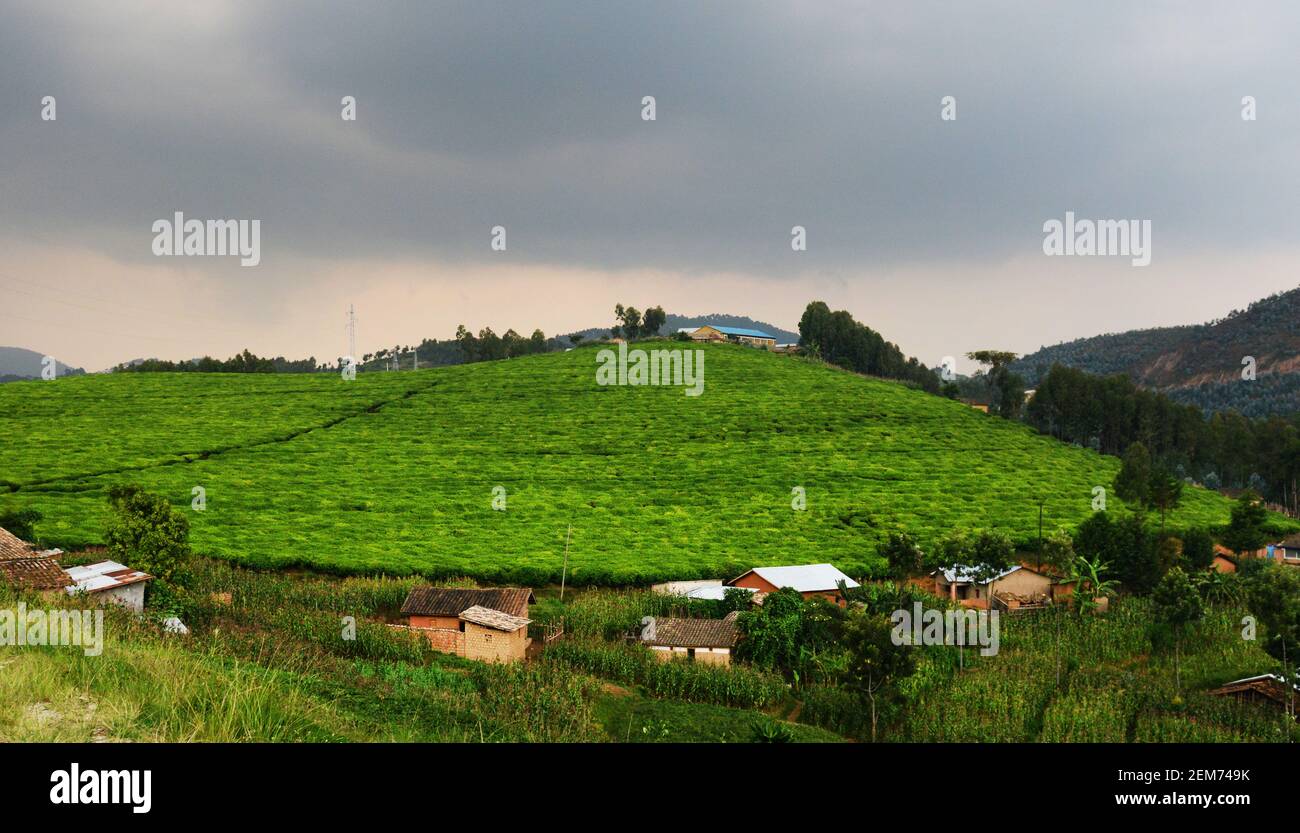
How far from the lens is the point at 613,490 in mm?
66875

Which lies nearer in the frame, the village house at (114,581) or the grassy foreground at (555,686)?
the grassy foreground at (555,686)

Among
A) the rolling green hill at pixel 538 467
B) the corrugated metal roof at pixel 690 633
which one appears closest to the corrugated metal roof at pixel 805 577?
the rolling green hill at pixel 538 467

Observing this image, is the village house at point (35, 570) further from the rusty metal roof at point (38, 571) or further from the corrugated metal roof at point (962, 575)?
the corrugated metal roof at point (962, 575)

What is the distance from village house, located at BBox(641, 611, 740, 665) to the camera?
3231cm

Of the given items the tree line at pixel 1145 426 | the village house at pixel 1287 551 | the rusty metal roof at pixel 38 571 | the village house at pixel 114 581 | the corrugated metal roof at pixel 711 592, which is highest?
the tree line at pixel 1145 426

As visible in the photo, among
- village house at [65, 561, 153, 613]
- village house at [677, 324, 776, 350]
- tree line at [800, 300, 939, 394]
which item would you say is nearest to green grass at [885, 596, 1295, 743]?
village house at [65, 561, 153, 613]

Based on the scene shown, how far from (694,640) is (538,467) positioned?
41.6 metres

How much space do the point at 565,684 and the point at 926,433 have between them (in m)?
68.5

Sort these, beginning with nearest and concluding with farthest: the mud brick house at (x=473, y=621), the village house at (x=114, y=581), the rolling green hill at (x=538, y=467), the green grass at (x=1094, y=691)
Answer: the green grass at (x=1094, y=691) < the village house at (x=114, y=581) < the mud brick house at (x=473, y=621) < the rolling green hill at (x=538, y=467)

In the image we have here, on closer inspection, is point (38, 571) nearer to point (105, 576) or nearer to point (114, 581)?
point (105, 576)

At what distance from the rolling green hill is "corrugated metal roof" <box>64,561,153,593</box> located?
17.9m

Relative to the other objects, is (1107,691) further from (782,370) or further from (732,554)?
(782,370)

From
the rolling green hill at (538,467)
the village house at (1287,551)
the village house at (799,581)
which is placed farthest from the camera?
the village house at (1287,551)

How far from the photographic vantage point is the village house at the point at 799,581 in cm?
3991
